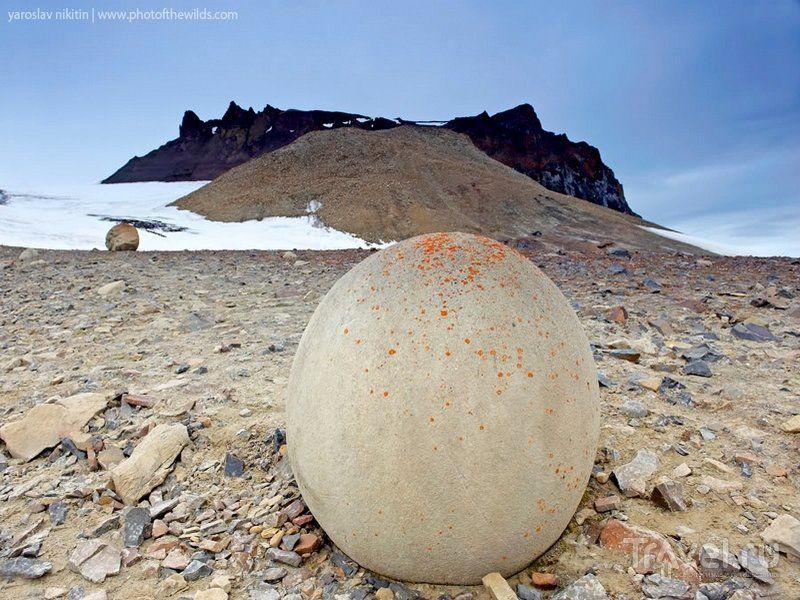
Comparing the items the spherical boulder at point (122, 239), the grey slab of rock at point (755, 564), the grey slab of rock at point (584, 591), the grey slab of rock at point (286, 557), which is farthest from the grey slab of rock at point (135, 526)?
the spherical boulder at point (122, 239)

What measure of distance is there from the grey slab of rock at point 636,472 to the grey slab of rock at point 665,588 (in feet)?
2.43

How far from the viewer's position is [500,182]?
41125 millimetres

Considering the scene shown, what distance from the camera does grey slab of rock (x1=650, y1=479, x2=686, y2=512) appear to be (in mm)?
3137

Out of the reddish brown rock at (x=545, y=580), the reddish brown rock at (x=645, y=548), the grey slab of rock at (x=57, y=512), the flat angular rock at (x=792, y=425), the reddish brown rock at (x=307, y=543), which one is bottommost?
the grey slab of rock at (x=57, y=512)

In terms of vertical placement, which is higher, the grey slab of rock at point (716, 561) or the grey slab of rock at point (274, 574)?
the grey slab of rock at point (716, 561)

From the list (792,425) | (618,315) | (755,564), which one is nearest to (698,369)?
(792,425)

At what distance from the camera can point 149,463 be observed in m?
3.76

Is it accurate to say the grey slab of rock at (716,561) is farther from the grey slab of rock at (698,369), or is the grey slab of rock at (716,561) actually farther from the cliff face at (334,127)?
the cliff face at (334,127)

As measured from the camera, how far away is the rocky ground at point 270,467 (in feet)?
9.05

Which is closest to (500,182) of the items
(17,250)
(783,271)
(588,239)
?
(588,239)

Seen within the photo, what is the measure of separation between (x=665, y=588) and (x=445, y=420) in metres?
1.34

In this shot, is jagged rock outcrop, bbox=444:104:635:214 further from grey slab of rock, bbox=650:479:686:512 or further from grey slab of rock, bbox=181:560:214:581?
grey slab of rock, bbox=181:560:214:581

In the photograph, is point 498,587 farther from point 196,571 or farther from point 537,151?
point 537,151

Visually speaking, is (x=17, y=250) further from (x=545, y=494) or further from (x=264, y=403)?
(x=545, y=494)
